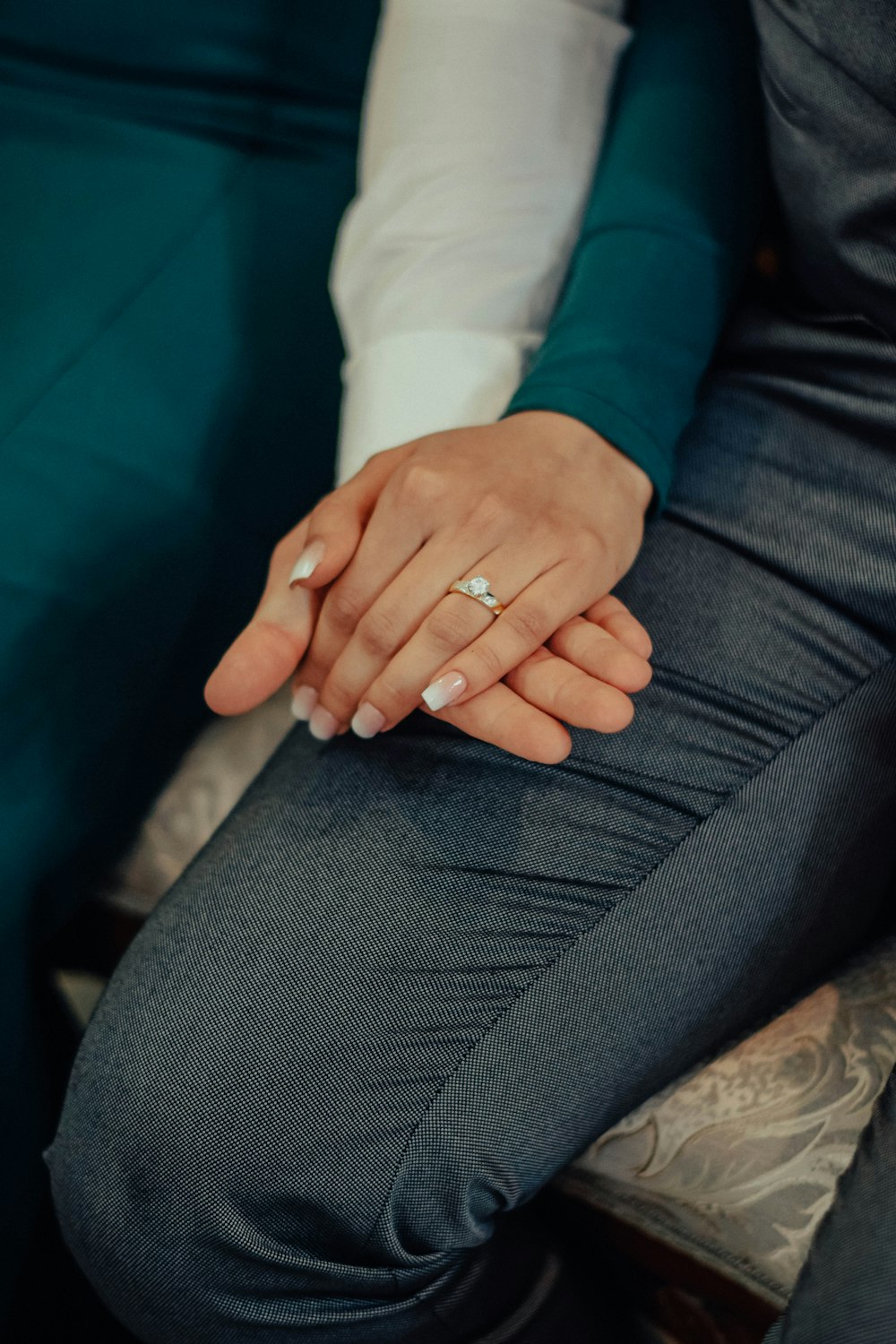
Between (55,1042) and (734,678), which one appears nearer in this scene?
(734,678)

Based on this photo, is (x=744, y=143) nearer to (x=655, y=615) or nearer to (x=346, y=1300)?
(x=655, y=615)

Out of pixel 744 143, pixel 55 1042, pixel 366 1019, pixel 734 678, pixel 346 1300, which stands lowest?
pixel 55 1042

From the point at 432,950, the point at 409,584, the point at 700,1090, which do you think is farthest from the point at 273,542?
the point at 700,1090

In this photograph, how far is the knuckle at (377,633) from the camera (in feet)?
1.77

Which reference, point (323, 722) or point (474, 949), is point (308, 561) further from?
point (474, 949)

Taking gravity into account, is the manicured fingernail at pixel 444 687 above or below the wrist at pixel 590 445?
below

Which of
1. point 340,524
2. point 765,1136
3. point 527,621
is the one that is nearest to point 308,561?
point 340,524

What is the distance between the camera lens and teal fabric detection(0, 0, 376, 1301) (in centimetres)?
62

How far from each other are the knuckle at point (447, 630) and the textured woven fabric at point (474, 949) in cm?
7

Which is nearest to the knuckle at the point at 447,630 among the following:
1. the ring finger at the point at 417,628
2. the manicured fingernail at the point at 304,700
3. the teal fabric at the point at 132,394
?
the ring finger at the point at 417,628

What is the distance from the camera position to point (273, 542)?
0.75 metres

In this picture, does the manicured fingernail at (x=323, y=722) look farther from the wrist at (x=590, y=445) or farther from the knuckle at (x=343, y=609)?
the wrist at (x=590, y=445)

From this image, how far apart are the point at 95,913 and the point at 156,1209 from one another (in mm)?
287

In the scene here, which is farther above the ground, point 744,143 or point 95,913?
point 744,143
